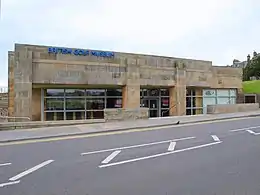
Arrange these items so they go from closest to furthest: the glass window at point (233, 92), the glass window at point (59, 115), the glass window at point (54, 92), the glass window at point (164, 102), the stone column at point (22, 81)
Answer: the stone column at point (22, 81)
the glass window at point (54, 92)
the glass window at point (59, 115)
the glass window at point (164, 102)
the glass window at point (233, 92)

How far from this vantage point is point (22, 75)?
2305 centimetres

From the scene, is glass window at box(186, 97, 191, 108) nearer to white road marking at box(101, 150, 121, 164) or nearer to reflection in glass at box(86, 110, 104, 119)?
reflection in glass at box(86, 110, 104, 119)

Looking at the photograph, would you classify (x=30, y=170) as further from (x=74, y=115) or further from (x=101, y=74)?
(x=74, y=115)

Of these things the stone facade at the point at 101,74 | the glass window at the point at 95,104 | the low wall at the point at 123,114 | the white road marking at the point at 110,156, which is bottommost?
the white road marking at the point at 110,156

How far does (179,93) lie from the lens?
3069 centimetres

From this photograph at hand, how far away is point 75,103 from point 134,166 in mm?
20992

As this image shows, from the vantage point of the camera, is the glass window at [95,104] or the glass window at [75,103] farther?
the glass window at [95,104]

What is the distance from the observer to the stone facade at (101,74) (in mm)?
23234

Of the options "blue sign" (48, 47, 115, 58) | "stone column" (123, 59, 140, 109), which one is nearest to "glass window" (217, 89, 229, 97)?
"stone column" (123, 59, 140, 109)

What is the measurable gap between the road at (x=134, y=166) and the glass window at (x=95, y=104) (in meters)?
16.6

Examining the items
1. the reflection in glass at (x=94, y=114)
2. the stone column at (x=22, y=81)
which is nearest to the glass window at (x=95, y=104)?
the reflection in glass at (x=94, y=114)

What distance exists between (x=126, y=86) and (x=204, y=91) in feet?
35.7

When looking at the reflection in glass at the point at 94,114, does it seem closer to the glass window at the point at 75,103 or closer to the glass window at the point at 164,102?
the glass window at the point at 75,103

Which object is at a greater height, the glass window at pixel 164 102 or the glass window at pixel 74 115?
the glass window at pixel 164 102
